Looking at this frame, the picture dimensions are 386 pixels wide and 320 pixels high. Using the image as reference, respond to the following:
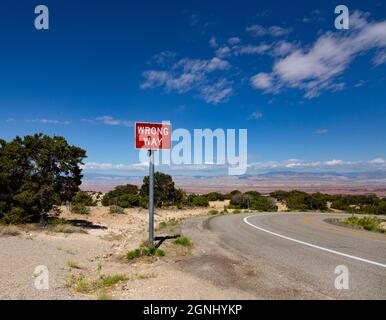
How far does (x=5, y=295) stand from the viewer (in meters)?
5.48

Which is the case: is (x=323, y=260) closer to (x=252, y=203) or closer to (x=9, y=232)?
(x=9, y=232)

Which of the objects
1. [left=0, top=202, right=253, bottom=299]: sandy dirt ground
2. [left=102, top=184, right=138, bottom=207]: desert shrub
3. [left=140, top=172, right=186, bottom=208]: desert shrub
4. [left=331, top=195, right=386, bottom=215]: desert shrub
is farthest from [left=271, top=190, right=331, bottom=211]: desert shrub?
[left=0, top=202, right=253, bottom=299]: sandy dirt ground

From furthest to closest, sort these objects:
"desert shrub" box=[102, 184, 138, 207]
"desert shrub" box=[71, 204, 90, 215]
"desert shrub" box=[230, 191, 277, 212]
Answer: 1. "desert shrub" box=[230, 191, 277, 212]
2. "desert shrub" box=[102, 184, 138, 207]
3. "desert shrub" box=[71, 204, 90, 215]

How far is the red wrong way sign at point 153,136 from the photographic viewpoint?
9.15m

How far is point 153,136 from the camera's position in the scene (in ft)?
30.6

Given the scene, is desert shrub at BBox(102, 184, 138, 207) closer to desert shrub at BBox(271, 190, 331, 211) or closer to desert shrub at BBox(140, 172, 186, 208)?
desert shrub at BBox(140, 172, 186, 208)

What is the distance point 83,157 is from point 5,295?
1392cm

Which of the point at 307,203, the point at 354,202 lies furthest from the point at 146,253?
the point at 354,202

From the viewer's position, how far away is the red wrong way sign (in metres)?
9.15

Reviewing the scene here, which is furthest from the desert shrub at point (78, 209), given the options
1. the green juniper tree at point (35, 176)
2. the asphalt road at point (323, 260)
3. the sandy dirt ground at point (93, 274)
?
the asphalt road at point (323, 260)

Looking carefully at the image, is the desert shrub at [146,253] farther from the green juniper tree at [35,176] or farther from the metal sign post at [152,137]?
the green juniper tree at [35,176]

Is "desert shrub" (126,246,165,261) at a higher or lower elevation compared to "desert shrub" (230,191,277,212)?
higher

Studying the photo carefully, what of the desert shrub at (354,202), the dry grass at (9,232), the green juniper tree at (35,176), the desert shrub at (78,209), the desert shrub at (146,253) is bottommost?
the desert shrub at (354,202)
